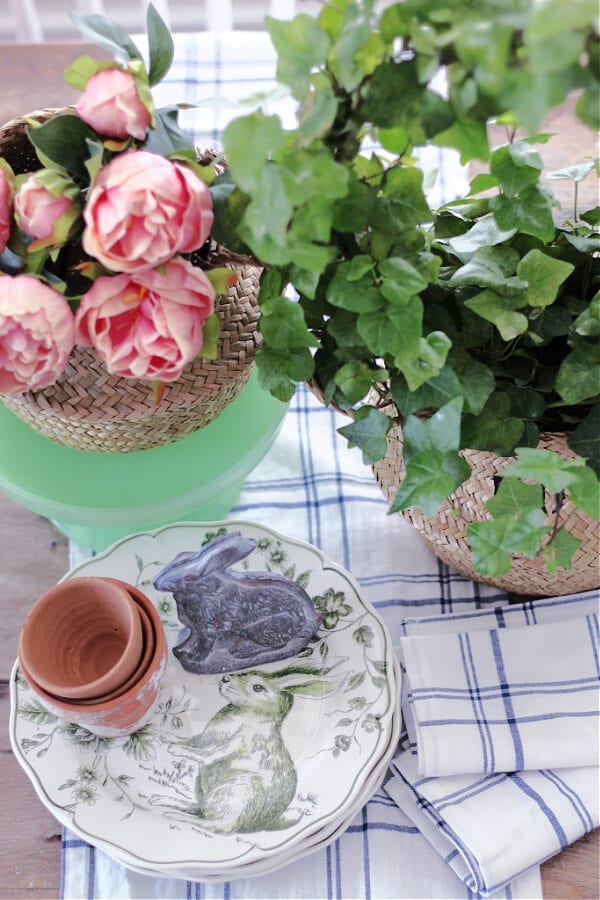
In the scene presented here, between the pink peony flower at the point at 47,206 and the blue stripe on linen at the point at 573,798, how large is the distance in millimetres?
476

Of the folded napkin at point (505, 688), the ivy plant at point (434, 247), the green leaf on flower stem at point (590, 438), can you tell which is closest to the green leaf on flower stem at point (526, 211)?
the ivy plant at point (434, 247)

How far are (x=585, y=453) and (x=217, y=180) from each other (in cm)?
25

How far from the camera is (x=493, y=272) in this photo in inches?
18.9

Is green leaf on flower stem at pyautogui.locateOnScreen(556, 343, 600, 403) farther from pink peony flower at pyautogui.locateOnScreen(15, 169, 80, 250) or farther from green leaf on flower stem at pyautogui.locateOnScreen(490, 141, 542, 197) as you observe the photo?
pink peony flower at pyautogui.locateOnScreen(15, 169, 80, 250)

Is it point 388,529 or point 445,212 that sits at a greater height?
point 445,212

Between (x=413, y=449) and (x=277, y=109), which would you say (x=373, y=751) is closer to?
(x=413, y=449)

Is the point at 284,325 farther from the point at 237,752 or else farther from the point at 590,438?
the point at 237,752

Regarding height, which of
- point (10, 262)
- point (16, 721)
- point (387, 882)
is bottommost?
point (387, 882)

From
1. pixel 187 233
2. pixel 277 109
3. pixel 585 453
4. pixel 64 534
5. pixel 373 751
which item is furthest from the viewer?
pixel 277 109

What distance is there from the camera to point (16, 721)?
612 millimetres

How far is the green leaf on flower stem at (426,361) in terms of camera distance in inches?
16.7

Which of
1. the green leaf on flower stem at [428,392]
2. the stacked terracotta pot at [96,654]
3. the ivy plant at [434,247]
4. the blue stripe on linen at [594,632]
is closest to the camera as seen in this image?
the ivy plant at [434,247]

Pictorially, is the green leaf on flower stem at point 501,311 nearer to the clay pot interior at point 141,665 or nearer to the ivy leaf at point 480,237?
the ivy leaf at point 480,237

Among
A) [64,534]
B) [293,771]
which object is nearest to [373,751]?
[293,771]
